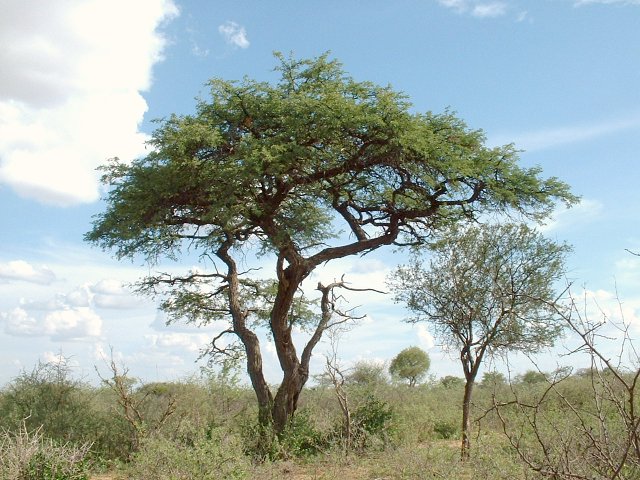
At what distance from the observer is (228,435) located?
12.1m

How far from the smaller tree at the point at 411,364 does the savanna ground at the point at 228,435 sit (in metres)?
17.2

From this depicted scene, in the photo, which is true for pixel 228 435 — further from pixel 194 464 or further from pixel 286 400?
pixel 194 464

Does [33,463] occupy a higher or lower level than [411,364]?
lower

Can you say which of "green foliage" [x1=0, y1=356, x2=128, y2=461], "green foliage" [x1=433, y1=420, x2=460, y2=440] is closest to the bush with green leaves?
"green foliage" [x1=0, y1=356, x2=128, y2=461]

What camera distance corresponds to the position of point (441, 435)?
18203 mm

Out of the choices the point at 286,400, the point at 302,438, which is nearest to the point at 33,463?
the point at 302,438

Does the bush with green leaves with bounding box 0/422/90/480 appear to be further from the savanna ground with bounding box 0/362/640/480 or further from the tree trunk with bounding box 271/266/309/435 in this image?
the tree trunk with bounding box 271/266/309/435

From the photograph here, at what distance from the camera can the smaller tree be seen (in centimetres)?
3847

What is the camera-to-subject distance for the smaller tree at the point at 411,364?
126 feet

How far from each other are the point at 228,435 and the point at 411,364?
91.3ft

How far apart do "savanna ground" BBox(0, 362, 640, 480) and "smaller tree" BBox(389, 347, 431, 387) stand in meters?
17.2

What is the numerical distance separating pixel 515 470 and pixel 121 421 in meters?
9.04

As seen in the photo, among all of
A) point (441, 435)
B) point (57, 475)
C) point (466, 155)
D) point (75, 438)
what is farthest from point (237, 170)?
point (441, 435)

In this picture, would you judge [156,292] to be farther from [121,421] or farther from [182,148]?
[182,148]
